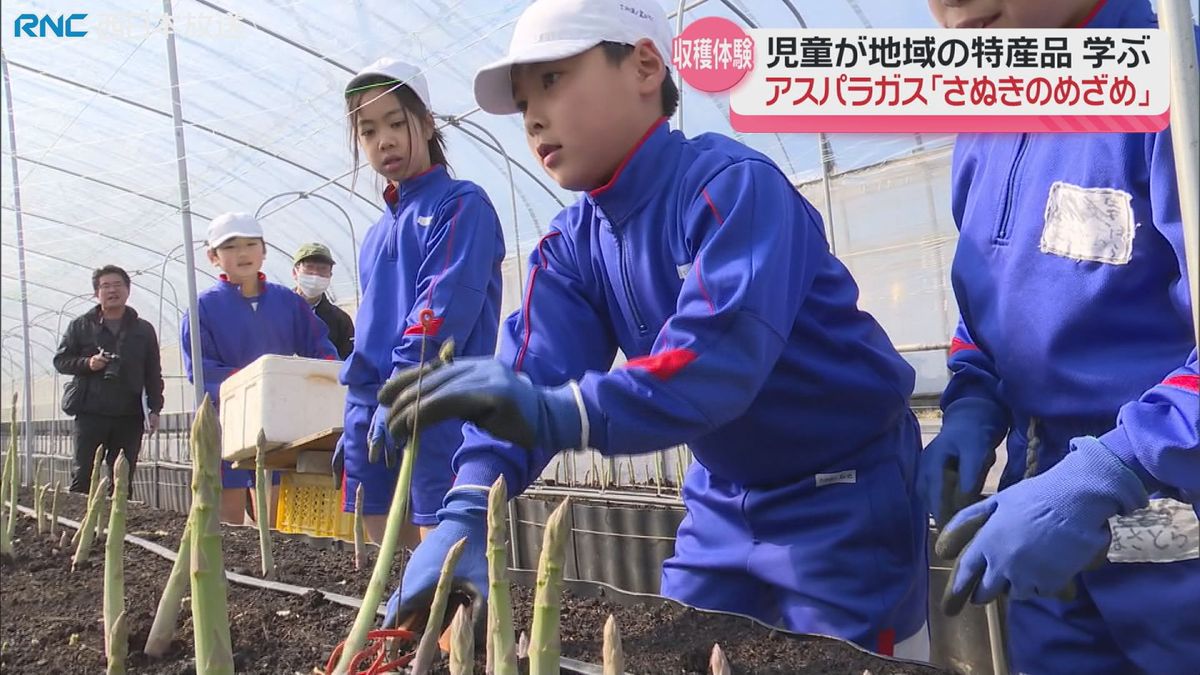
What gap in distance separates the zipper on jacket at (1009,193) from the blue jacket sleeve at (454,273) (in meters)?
1.31

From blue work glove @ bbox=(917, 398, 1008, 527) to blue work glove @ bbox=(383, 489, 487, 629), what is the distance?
0.58 metres

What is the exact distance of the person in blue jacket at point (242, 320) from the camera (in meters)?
3.42

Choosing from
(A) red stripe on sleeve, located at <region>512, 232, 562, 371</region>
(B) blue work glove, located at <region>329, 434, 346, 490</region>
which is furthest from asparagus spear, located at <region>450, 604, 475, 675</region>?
(B) blue work glove, located at <region>329, 434, 346, 490</region>

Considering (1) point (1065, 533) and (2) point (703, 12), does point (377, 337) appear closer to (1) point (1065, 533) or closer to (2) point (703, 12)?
(1) point (1065, 533)

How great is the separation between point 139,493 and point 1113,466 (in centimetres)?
753

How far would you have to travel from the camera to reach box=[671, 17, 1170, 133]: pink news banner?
945 mm

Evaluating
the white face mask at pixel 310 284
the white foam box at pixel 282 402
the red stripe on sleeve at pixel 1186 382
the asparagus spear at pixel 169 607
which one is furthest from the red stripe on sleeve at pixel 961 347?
the white face mask at pixel 310 284

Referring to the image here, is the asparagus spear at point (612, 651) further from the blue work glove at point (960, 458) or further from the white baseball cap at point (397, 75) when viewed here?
the white baseball cap at point (397, 75)

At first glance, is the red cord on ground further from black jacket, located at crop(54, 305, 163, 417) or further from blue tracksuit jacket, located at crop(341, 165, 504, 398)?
black jacket, located at crop(54, 305, 163, 417)

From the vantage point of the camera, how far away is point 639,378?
2.97ft

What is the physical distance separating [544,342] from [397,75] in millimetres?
1166

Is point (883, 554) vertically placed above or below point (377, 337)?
below

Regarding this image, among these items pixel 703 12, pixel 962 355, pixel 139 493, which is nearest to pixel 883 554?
pixel 962 355

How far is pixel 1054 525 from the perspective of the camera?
0.87 m
